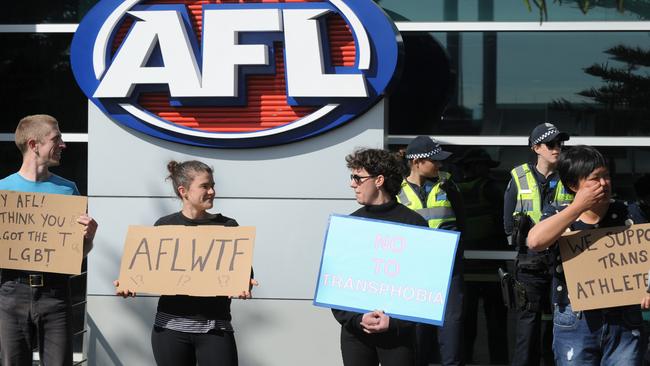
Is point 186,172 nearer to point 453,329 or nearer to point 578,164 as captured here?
point 578,164

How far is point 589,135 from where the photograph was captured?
7918 millimetres

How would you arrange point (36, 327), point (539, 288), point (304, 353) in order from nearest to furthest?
point (36, 327) → point (539, 288) → point (304, 353)

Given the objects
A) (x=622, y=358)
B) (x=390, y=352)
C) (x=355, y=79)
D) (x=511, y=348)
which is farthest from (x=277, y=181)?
(x=622, y=358)

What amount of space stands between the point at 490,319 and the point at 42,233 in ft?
12.5

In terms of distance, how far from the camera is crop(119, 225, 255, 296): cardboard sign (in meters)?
5.34

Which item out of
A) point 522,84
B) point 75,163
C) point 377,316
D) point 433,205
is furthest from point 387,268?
point 75,163

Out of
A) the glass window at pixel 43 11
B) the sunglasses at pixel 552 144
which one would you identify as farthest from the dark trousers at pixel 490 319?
the glass window at pixel 43 11

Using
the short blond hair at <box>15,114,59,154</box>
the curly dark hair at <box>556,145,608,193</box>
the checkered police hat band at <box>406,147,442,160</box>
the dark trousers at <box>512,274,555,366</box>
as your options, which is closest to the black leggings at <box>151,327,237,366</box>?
the short blond hair at <box>15,114,59,154</box>

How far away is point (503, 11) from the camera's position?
7965mm

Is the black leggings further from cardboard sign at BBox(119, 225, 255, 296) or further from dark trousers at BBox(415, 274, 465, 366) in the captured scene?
dark trousers at BBox(415, 274, 465, 366)

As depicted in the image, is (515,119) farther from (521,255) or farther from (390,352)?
(390,352)

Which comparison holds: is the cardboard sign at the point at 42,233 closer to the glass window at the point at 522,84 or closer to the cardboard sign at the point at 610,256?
the cardboard sign at the point at 610,256

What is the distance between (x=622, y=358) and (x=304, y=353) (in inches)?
136

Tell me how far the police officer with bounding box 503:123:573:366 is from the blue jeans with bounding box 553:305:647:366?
221cm
